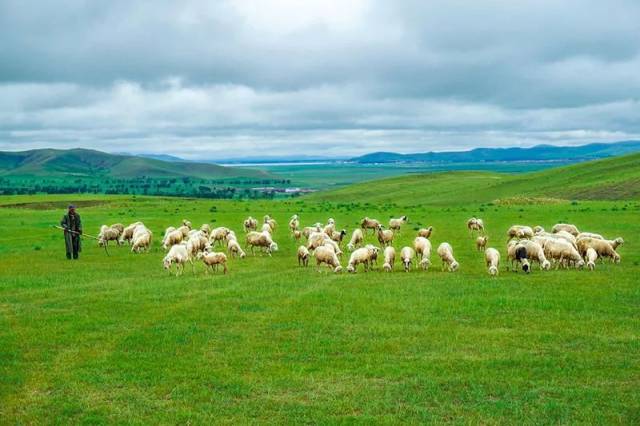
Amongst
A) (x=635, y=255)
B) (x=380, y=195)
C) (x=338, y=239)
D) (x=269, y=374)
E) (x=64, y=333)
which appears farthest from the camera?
(x=380, y=195)

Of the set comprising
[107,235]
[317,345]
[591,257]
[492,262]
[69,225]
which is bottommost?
[317,345]

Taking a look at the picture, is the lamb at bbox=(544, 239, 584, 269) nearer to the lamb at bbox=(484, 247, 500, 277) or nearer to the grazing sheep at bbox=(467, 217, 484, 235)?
the lamb at bbox=(484, 247, 500, 277)

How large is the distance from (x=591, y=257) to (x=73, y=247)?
23.1 m

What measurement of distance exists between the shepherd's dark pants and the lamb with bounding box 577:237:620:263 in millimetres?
22794

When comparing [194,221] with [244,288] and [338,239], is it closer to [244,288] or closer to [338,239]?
[338,239]

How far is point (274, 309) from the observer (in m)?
19.4

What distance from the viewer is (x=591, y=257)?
2645 centimetres

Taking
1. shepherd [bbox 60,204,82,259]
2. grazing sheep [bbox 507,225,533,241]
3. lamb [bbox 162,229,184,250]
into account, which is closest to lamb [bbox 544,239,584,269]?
grazing sheep [bbox 507,225,533,241]

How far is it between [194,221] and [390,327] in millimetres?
37162

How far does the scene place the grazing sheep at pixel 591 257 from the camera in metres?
25.9

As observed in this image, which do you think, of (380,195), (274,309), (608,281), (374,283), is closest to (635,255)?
(608,281)

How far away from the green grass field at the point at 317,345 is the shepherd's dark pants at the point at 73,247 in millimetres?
3381

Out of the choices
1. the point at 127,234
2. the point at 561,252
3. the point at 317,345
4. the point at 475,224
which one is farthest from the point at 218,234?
the point at 317,345

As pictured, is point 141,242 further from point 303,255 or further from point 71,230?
point 303,255
